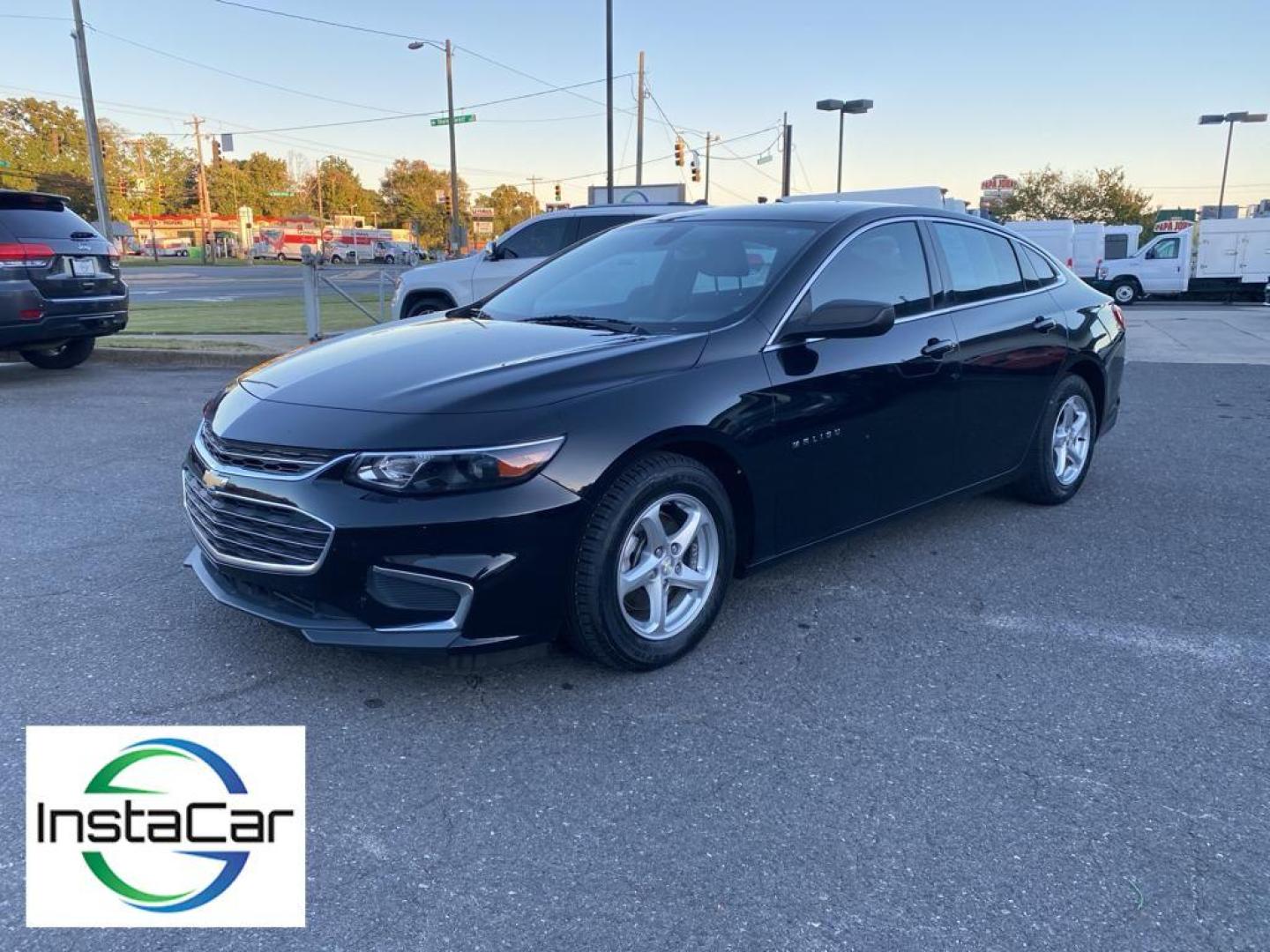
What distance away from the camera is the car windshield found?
12.5ft

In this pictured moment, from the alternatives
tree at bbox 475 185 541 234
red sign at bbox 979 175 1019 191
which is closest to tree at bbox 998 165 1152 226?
red sign at bbox 979 175 1019 191

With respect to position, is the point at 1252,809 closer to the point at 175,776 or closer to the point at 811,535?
the point at 811,535

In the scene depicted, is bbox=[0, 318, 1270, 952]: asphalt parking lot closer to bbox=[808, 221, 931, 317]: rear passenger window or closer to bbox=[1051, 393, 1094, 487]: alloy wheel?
bbox=[1051, 393, 1094, 487]: alloy wheel

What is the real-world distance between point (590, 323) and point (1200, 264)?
27.7 m

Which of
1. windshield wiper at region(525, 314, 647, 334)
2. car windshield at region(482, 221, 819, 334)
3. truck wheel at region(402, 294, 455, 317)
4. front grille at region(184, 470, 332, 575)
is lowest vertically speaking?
front grille at region(184, 470, 332, 575)

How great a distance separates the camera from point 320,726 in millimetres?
2957

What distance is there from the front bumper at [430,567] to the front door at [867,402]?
3.48 feet

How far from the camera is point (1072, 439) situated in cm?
546

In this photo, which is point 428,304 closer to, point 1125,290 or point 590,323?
point 590,323

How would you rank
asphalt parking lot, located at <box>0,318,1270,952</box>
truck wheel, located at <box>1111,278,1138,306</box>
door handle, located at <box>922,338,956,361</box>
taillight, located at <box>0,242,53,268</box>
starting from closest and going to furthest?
asphalt parking lot, located at <box>0,318,1270,952</box> < door handle, located at <box>922,338,956,361</box> < taillight, located at <box>0,242,53,268</box> < truck wheel, located at <box>1111,278,1138,306</box>

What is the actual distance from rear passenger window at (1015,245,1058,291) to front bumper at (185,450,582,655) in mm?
3316

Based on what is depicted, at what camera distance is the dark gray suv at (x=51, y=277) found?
8750mm

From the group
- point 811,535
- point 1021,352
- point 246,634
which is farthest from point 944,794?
point 1021,352

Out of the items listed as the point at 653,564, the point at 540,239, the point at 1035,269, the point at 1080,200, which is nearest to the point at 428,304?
the point at 540,239
